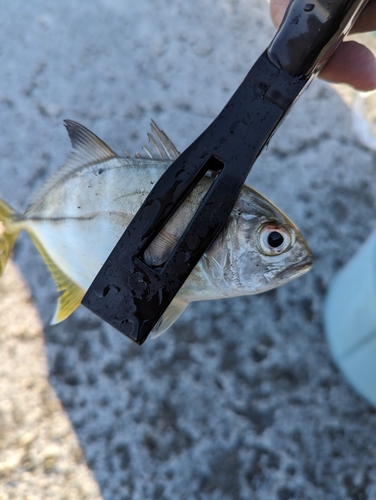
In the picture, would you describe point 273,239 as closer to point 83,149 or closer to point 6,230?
point 83,149

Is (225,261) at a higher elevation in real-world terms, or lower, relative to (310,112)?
lower

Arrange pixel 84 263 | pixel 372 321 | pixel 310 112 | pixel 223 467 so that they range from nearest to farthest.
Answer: pixel 84 263, pixel 372 321, pixel 223 467, pixel 310 112

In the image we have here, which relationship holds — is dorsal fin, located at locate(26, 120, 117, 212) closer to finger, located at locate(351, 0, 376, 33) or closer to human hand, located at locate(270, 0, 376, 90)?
human hand, located at locate(270, 0, 376, 90)

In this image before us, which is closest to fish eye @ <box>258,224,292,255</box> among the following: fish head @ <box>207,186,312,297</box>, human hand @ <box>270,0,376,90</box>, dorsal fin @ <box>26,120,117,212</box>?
fish head @ <box>207,186,312,297</box>

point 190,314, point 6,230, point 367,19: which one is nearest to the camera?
point 6,230

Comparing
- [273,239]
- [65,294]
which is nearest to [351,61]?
[273,239]

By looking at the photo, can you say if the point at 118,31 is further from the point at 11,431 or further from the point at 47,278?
the point at 11,431

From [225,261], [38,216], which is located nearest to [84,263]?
[38,216]

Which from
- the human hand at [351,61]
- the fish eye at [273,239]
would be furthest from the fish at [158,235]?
the human hand at [351,61]

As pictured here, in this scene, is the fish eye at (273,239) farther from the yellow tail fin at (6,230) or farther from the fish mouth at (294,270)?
the yellow tail fin at (6,230)
